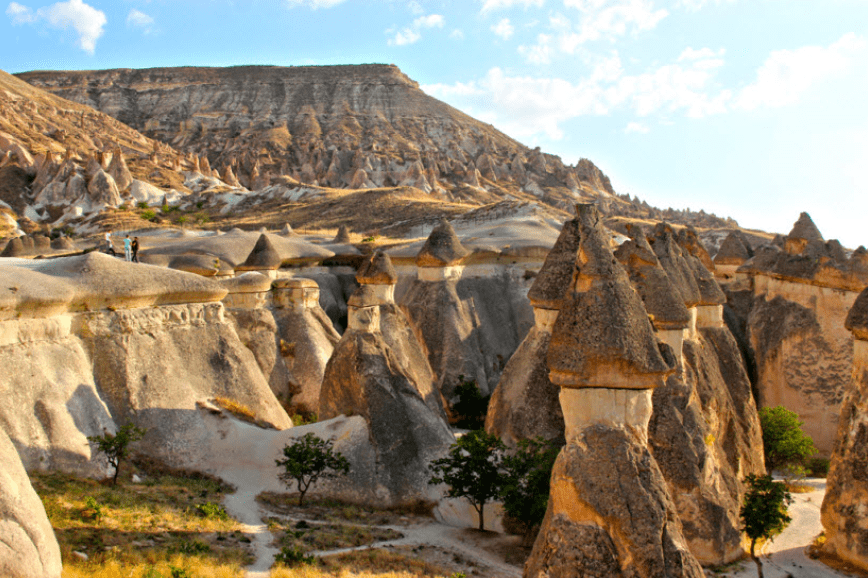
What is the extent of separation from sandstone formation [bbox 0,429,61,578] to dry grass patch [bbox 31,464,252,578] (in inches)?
18.6

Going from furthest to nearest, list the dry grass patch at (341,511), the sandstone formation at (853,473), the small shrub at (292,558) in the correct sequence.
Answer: the dry grass patch at (341,511), the sandstone formation at (853,473), the small shrub at (292,558)

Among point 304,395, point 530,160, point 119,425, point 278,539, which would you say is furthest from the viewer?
point 530,160

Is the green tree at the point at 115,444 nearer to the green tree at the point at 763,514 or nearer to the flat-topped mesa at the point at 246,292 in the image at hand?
the flat-topped mesa at the point at 246,292

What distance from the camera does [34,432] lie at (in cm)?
880

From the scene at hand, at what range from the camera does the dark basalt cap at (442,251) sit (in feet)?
65.1

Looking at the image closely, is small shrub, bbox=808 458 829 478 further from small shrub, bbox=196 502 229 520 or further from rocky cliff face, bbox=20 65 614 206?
rocky cliff face, bbox=20 65 614 206

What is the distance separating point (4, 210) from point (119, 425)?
39710 millimetres

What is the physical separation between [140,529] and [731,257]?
20718 mm

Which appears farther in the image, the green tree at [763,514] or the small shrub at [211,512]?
the green tree at [763,514]

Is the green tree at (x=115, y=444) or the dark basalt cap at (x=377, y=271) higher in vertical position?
the dark basalt cap at (x=377, y=271)

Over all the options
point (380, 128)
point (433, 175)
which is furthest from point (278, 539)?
point (380, 128)

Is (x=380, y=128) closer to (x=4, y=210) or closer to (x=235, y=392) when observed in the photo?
(x=4, y=210)

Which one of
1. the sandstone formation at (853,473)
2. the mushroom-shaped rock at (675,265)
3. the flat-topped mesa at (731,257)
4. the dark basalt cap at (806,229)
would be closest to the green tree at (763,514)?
the sandstone formation at (853,473)

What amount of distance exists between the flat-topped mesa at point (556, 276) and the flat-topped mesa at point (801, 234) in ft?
42.2
